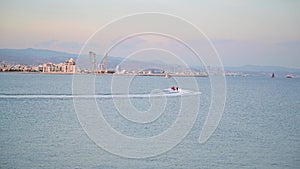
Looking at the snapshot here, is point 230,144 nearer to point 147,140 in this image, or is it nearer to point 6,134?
point 147,140

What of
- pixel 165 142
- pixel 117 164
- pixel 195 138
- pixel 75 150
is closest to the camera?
pixel 117 164

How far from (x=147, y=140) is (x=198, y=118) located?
49.7 feet

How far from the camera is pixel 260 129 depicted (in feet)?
128

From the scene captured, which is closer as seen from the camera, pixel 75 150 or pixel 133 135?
pixel 75 150

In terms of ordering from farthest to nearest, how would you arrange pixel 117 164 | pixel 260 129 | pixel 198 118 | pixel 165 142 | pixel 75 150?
1. pixel 198 118
2. pixel 260 129
3. pixel 165 142
4. pixel 75 150
5. pixel 117 164

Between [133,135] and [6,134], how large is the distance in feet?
28.8

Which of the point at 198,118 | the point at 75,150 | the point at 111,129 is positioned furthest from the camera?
the point at 198,118

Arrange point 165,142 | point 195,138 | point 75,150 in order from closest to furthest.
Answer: point 75,150
point 165,142
point 195,138

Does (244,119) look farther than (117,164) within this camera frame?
Yes

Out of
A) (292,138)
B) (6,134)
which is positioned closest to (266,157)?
(292,138)

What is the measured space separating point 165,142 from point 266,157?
6.20 meters

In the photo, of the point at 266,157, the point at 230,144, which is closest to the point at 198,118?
the point at 230,144

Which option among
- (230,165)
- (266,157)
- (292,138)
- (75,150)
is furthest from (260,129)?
(75,150)

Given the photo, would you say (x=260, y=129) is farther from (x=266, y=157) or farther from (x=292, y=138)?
(x=266, y=157)
